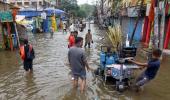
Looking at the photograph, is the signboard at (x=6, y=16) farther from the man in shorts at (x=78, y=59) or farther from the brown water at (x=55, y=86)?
the man in shorts at (x=78, y=59)

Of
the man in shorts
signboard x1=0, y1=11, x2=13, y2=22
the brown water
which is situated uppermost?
signboard x1=0, y1=11, x2=13, y2=22

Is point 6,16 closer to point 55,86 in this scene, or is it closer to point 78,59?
point 55,86

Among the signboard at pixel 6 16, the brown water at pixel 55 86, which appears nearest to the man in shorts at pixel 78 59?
the brown water at pixel 55 86

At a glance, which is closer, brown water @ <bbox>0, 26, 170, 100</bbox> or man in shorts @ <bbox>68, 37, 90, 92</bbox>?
man in shorts @ <bbox>68, 37, 90, 92</bbox>

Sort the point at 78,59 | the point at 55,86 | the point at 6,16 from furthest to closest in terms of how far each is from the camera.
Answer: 1. the point at 6,16
2. the point at 55,86
3. the point at 78,59

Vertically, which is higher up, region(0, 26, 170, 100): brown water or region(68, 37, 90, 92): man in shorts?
region(68, 37, 90, 92): man in shorts

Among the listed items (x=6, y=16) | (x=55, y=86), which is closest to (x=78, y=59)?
(x=55, y=86)

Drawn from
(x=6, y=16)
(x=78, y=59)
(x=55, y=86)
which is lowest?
(x=55, y=86)

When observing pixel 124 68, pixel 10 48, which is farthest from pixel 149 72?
pixel 10 48

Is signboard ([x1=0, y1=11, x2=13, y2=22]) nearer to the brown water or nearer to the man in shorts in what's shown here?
the brown water

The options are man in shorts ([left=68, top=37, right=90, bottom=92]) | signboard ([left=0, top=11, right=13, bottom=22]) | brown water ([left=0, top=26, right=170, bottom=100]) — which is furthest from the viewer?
signboard ([left=0, top=11, right=13, bottom=22])

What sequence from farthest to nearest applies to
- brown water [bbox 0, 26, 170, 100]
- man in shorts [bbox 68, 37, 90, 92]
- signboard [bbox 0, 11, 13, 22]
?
1. signboard [bbox 0, 11, 13, 22]
2. brown water [bbox 0, 26, 170, 100]
3. man in shorts [bbox 68, 37, 90, 92]

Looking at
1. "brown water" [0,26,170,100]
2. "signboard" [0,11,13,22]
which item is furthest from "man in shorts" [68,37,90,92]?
"signboard" [0,11,13,22]

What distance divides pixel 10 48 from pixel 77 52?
13.3 m
